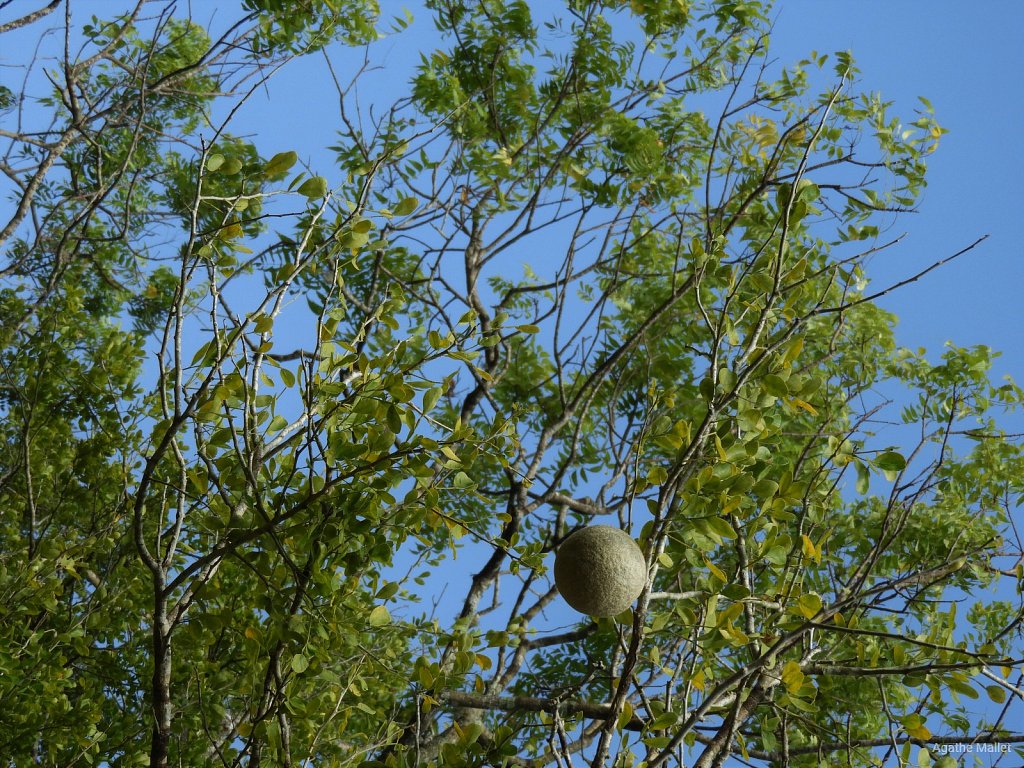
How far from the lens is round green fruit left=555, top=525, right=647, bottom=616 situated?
Result: 2.07 metres

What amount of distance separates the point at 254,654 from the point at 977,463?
383 cm

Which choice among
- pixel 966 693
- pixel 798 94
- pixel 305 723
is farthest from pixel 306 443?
pixel 798 94

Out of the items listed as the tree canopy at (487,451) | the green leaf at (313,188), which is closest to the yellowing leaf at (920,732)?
the tree canopy at (487,451)

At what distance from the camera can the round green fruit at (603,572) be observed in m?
2.07

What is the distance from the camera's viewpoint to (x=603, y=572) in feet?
6.76

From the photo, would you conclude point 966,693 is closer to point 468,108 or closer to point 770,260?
point 770,260

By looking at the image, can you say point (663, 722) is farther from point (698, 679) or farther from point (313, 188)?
point (313, 188)

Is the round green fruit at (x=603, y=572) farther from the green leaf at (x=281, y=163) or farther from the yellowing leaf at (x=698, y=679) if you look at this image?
the green leaf at (x=281, y=163)

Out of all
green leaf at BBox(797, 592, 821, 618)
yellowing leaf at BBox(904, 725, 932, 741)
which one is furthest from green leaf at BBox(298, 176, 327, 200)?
yellowing leaf at BBox(904, 725, 932, 741)

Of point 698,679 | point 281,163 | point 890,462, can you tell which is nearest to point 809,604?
point 698,679

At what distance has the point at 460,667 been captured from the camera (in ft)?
7.48

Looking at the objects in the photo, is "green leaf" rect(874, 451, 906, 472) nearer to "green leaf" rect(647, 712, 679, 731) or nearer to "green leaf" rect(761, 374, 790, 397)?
"green leaf" rect(761, 374, 790, 397)

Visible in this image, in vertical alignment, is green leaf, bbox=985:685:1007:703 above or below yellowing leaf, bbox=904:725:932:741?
above

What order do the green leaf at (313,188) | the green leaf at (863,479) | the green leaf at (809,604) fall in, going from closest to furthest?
the green leaf at (809,604) < the green leaf at (313,188) < the green leaf at (863,479)
